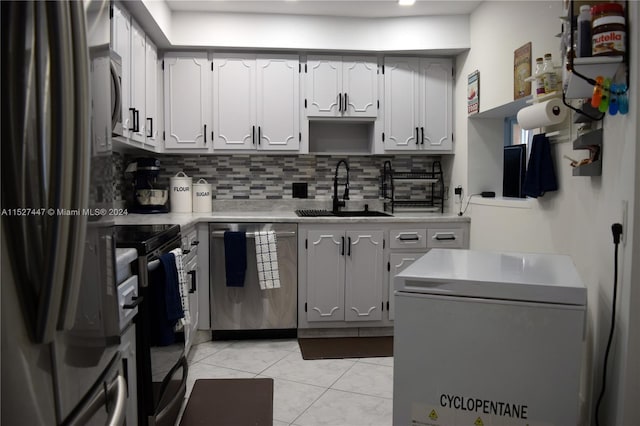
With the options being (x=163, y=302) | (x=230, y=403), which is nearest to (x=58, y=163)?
(x=163, y=302)

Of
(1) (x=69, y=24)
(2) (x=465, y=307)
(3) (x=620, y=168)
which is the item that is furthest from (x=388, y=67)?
(1) (x=69, y=24)

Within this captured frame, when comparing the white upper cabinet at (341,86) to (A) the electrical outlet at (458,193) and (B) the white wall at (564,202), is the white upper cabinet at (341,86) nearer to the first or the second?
(B) the white wall at (564,202)

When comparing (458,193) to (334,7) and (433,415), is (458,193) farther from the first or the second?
(433,415)

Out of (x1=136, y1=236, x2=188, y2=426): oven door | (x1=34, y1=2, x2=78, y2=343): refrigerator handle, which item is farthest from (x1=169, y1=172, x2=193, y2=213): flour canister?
(x1=34, y1=2, x2=78, y2=343): refrigerator handle

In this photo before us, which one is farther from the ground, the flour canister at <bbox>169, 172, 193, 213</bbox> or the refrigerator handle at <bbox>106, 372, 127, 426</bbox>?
the flour canister at <bbox>169, 172, 193, 213</bbox>

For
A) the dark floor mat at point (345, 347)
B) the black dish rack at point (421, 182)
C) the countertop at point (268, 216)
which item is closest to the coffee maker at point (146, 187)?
the countertop at point (268, 216)

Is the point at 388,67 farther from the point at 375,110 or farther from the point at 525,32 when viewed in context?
the point at 525,32

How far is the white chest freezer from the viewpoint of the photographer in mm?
1379

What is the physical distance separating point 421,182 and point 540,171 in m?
1.86

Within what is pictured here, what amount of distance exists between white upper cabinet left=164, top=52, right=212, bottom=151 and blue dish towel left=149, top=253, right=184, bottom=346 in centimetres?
192

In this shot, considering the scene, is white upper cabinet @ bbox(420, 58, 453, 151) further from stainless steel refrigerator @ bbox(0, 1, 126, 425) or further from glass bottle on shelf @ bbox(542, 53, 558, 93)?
stainless steel refrigerator @ bbox(0, 1, 126, 425)

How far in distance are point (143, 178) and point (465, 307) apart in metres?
2.78

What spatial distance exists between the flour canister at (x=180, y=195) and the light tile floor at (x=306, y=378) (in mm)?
1094

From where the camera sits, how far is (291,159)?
4.18 m
